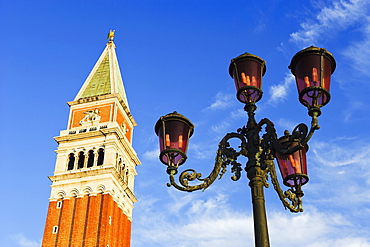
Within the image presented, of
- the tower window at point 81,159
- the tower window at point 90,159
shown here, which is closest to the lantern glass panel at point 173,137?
the tower window at point 90,159

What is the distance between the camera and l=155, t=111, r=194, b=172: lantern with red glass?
8.17 metres

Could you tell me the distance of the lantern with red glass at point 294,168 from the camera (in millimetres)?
8305

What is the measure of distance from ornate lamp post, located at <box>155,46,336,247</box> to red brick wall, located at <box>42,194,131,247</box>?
87.6ft

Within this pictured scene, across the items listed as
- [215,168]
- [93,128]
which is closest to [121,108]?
[93,128]

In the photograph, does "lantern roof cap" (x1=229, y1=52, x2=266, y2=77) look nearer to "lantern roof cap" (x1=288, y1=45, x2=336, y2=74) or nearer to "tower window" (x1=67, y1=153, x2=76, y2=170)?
"lantern roof cap" (x1=288, y1=45, x2=336, y2=74)

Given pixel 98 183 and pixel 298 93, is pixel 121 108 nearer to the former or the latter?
pixel 98 183

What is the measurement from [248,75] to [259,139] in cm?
117

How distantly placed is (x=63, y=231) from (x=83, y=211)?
194 centimetres

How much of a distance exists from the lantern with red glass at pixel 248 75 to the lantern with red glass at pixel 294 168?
3.22ft

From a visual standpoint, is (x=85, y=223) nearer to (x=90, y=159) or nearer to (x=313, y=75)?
(x=90, y=159)

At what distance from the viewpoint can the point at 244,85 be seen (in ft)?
27.1

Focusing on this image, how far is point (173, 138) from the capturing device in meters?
8.26

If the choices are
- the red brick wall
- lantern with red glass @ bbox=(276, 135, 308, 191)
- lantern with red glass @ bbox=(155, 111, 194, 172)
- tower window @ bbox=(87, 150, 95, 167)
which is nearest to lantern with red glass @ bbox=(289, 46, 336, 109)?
lantern with red glass @ bbox=(276, 135, 308, 191)

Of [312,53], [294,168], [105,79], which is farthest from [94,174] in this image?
[312,53]
